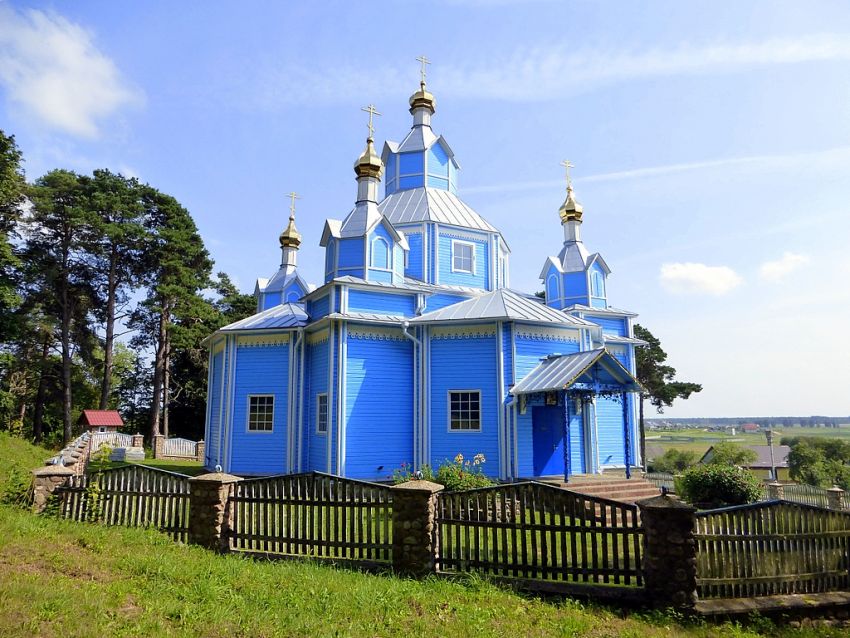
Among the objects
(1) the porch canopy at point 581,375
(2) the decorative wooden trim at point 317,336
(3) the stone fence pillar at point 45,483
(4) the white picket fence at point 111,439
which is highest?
(2) the decorative wooden trim at point 317,336

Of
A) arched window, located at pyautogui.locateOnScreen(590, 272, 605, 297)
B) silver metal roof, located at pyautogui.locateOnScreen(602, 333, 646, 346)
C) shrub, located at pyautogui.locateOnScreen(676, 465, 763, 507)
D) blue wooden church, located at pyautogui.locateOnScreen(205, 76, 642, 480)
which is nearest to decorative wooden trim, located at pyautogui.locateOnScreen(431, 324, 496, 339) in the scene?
blue wooden church, located at pyautogui.locateOnScreen(205, 76, 642, 480)

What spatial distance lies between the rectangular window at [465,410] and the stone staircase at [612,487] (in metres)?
2.38

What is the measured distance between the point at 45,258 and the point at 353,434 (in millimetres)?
20676

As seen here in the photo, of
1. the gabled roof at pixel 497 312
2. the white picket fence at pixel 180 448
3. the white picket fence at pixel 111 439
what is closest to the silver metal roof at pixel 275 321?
the gabled roof at pixel 497 312

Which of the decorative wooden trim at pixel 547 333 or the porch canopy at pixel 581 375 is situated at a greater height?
the decorative wooden trim at pixel 547 333

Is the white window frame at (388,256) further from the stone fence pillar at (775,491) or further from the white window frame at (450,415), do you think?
the stone fence pillar at (775,491)

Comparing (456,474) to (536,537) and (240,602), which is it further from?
(240,602)

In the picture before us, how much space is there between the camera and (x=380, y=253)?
48.5 feet

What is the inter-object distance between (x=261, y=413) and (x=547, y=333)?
7.77 meters

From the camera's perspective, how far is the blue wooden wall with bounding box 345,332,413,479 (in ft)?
42.3

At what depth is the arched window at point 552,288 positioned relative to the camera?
18.5 m

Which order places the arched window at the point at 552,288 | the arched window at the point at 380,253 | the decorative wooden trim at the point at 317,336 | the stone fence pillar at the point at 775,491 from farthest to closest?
1. the arched window at the point at 552,288
2. the stone fence pillar at the point at 775,491
3. the arched window at the point at 380,253
4. the decorative wooden trim at the point at 317,336

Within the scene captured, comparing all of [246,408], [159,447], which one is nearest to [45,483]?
[246,408]

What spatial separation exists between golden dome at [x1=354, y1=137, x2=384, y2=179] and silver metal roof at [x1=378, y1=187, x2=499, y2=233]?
1560 mm
